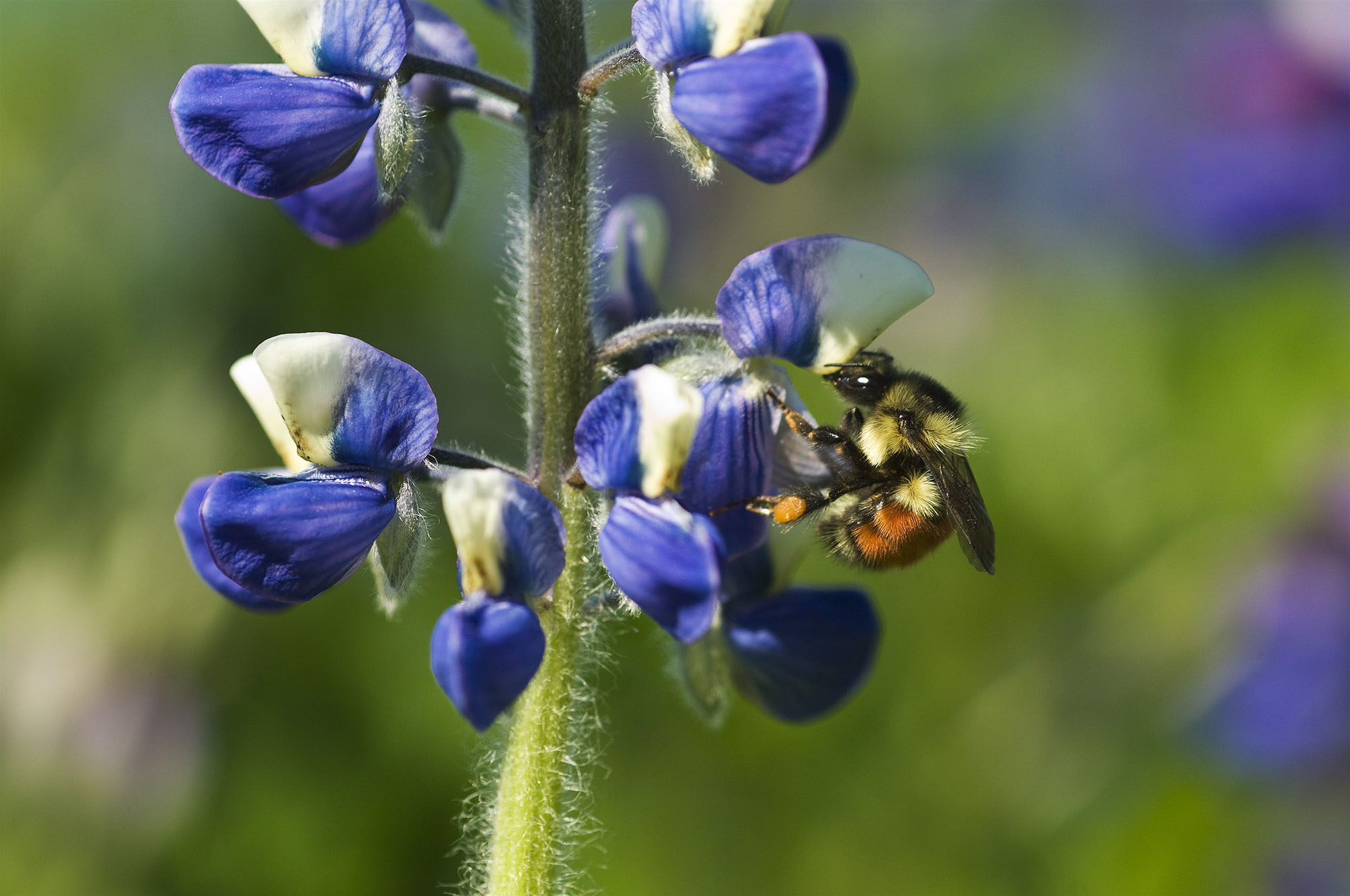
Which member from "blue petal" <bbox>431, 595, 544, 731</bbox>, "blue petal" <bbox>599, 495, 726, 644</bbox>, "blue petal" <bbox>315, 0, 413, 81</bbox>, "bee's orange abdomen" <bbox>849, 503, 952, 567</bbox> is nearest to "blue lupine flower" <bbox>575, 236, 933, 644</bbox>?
"blue petal" <bbox>599, 495, 726, 644</bbox>

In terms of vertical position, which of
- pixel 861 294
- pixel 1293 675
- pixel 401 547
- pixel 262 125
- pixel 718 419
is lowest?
pixel 1293 675

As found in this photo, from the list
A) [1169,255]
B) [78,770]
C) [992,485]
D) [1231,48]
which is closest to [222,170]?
[78,770]

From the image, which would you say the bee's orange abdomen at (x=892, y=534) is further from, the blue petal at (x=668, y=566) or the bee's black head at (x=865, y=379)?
the blue petal at (x=668, y=566)

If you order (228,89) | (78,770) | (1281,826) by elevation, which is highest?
(228,89)

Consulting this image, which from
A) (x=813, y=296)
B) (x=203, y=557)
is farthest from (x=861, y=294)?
(x=203, y=557)

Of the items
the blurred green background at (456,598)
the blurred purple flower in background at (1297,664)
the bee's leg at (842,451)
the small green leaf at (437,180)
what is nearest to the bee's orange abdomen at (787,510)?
the bee's leg at (842,451)

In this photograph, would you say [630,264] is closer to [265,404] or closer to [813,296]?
[813,296]

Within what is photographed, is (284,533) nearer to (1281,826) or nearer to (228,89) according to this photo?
(228,89)
